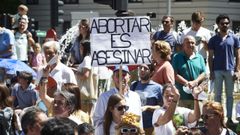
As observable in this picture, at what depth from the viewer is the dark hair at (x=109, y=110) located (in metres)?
7.92

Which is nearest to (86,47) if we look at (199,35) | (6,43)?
(199,35)

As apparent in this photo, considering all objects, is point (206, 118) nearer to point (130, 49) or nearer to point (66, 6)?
point (130, 49)

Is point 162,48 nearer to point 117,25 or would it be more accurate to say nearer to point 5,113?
point 117,25

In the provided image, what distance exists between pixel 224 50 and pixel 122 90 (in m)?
4.07

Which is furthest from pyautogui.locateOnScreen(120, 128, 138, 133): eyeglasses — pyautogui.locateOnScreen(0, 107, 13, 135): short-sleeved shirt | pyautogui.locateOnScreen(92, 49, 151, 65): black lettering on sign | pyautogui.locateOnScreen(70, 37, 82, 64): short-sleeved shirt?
pyautogui.locateOnScreen(70, 37, 82, 64): short-sleeved shirt

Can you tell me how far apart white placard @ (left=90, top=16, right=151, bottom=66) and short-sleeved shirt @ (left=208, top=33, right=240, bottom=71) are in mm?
3377

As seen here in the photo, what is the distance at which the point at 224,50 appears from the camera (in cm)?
1220

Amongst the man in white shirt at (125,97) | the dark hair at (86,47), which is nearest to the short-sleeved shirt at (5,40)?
the dark hair at (86,47)

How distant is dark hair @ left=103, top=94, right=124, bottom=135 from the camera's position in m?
7.92

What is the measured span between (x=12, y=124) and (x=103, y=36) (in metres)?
1.51

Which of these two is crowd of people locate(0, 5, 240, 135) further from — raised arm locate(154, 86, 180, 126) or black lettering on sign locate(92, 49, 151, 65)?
black lettering on sign locate(92, 49, 151, 65)

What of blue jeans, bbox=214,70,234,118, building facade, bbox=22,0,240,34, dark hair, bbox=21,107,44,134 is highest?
dark hair, bbox=21,107,44,134

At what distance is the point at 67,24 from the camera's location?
56844mm

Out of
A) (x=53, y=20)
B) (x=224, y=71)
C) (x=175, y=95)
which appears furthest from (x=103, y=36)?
(x=53, y=20)
